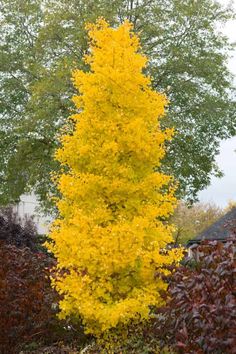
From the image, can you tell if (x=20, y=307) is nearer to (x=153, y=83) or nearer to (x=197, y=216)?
(x=153, y=83)

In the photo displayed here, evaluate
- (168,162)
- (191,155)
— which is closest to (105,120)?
(168,162)

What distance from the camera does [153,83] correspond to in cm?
2947

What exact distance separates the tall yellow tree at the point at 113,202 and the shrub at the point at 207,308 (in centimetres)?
327

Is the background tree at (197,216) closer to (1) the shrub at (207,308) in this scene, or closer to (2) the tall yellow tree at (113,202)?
(2) the tall yellow tree at (113,202)

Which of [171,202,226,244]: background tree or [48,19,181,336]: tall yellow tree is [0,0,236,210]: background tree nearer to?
[48,19,181,336]: tall yellow tree

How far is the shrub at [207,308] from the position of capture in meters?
6.77

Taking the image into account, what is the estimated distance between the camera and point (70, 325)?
13336mm

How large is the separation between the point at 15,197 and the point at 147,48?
9015mm

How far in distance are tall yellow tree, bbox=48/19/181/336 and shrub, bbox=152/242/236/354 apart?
10.7 ft

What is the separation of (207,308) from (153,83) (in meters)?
23.2

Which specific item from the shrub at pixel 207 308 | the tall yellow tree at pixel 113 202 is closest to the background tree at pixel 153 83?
the tall yellow tree at pixel 113 202

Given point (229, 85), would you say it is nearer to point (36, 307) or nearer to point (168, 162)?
point (168, 162)

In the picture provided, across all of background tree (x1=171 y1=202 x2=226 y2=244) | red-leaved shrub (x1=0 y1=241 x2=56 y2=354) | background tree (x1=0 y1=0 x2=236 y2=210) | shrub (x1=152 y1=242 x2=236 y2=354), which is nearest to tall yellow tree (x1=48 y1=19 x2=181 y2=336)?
red-leaved shrub (x1=0 y1=241 x2=56 y2=354)

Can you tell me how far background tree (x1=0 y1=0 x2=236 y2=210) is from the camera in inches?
1115
